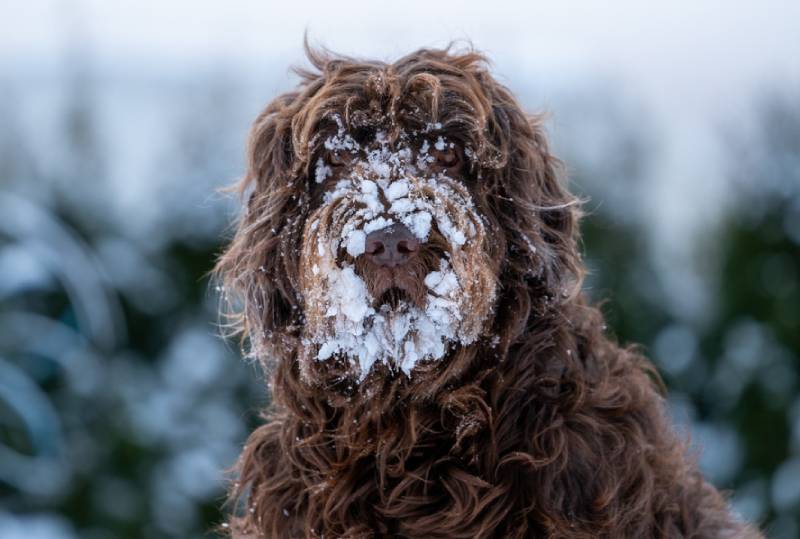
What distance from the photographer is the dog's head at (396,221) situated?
3783mm

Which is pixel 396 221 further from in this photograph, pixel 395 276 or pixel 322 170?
pixel 322 170

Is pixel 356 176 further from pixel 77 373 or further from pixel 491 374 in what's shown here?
pixel 77 373

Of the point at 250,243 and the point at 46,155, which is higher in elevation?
the point at 46,155

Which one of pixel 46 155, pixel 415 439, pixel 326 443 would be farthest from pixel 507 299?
pixel 46 155

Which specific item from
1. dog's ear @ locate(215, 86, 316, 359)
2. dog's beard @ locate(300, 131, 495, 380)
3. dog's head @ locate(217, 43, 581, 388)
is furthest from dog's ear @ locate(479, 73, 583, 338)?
dog's ear @ locate(215, 86, 316, 359)

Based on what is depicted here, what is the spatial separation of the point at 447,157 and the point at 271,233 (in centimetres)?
77

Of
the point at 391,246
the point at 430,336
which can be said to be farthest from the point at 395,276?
the point at 430,336

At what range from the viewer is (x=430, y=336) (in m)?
3.90

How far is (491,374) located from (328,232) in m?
0.86

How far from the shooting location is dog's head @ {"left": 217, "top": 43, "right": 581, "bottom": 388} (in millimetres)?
3783

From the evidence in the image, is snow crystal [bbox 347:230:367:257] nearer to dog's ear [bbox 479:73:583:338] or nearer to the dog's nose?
the dog's nose

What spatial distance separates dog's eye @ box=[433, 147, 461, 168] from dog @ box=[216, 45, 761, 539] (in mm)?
12

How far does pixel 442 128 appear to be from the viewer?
→ 4137 mm

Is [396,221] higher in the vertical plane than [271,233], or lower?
lower
